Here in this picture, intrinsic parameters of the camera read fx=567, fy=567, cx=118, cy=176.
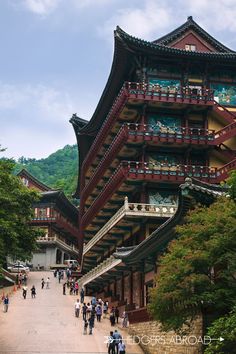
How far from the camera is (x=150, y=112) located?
163ft

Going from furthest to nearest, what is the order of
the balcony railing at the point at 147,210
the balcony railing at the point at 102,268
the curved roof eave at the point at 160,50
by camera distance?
the curved roof eave at the point at 160,50 → the balcony railing at the point at 102,268 → the balcony railing at the point at 147,210

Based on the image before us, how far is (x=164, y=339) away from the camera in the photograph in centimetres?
2698

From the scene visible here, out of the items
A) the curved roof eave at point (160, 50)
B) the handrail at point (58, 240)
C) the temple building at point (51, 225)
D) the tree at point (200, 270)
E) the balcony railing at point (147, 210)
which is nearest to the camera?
the tree at point (200, 270)

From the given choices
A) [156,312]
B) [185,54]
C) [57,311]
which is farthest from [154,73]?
[156,312]

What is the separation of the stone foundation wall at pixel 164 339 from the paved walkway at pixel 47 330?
0.84 metres

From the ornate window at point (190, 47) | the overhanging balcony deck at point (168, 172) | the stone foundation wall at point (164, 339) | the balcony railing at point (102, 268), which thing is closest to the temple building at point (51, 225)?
the balcony railing at point (102, 268)

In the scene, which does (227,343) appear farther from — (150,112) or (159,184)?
(150,112)

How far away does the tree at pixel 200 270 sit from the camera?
1861 centimetres

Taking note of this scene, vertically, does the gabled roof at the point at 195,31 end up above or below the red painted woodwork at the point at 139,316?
above

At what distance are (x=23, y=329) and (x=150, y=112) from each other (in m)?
22.0

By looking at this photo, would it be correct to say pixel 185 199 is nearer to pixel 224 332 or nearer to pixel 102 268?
pixel 224 332

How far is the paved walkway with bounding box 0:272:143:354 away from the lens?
3078cm

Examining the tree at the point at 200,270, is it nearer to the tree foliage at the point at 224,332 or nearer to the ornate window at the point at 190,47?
the tree foliage at the point at 224,332

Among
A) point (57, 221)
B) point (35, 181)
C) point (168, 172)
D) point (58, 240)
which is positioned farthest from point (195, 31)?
point (35, 181)
